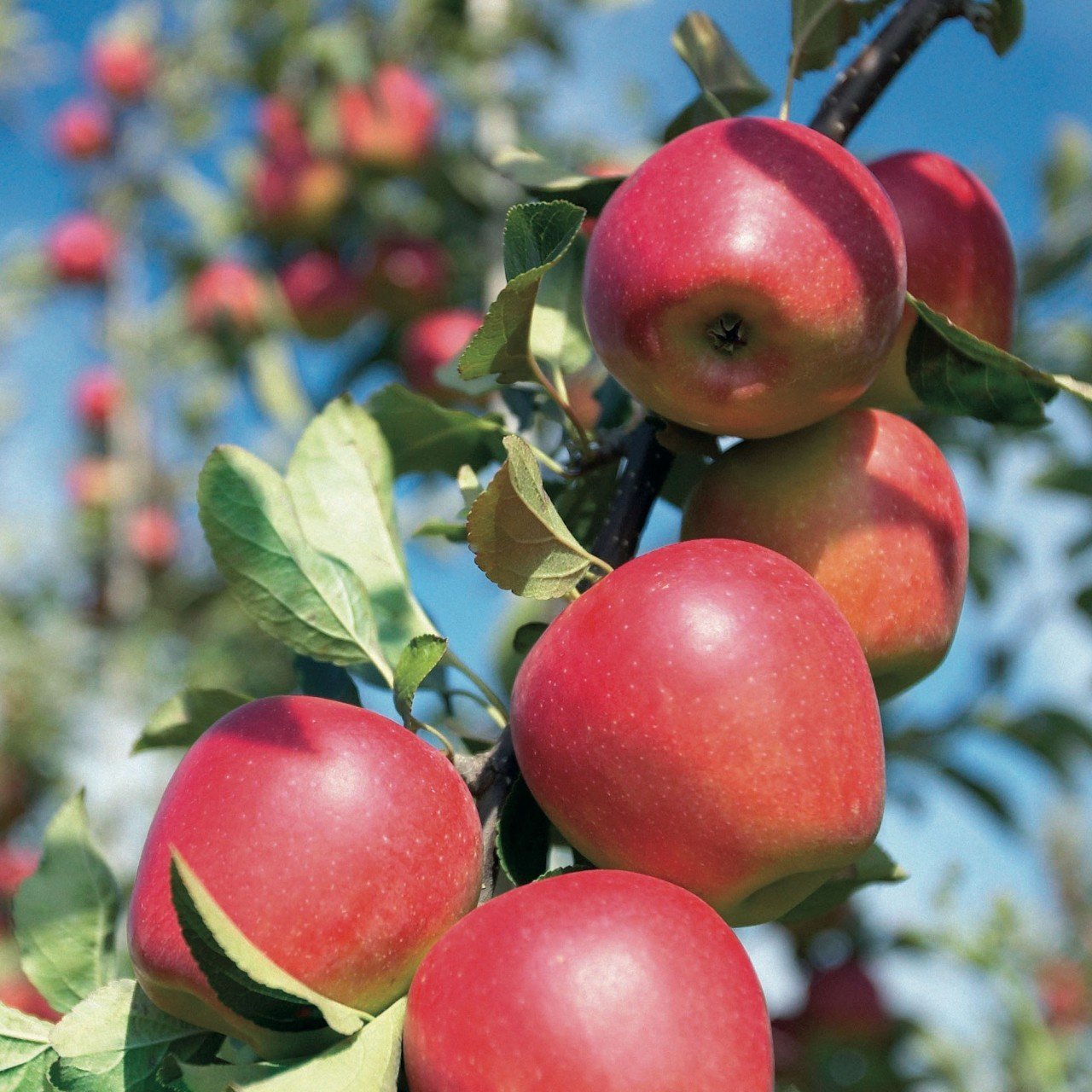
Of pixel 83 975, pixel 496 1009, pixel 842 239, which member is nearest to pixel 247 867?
pixel 496 1009

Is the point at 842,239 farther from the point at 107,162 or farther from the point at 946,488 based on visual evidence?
the point at 107,162

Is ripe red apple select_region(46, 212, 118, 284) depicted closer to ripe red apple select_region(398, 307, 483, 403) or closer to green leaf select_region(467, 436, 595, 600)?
ripe red apple select_region(398, 307, 483, 403)

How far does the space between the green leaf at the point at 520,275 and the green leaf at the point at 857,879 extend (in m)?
0.42

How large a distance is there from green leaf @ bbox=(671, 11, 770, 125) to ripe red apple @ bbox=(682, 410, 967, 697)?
322mm

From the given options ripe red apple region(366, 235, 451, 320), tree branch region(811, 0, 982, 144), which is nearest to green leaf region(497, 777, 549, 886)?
tree branch region(811, 0, 982, 144)

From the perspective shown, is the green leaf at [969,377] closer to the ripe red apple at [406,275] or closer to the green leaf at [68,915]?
the green leaf at [68,915]

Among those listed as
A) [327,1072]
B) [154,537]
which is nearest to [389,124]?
[154,537]

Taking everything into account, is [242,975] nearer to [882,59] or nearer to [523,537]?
[523,537]

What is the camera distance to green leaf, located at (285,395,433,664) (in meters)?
0.84

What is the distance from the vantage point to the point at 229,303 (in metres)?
3.15

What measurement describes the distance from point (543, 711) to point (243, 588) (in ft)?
0.80

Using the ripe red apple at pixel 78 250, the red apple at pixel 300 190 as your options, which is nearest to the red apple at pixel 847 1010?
the red apple at pixel 300 190

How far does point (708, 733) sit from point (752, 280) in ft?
0.86

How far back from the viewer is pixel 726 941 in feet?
1.83
